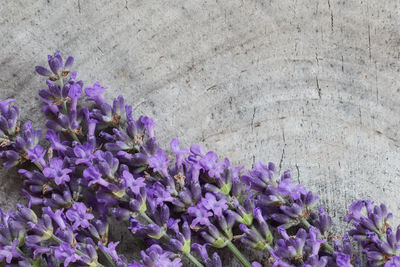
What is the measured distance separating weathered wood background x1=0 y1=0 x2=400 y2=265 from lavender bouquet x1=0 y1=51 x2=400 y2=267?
92mm

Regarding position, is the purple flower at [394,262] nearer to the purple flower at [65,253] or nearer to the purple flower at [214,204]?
the purple flower at [214,204]

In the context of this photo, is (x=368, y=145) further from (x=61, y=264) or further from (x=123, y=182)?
(x=61, y=264)

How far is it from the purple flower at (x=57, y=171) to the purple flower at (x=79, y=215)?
2.9 inches

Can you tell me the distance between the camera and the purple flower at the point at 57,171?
5.12 feet

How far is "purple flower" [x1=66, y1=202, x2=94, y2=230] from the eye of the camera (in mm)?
1536

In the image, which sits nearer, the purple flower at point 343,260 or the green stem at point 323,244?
the purple flower at point 343,260

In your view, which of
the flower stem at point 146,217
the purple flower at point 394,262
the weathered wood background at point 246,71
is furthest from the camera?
the weathered wood background at point 246,71

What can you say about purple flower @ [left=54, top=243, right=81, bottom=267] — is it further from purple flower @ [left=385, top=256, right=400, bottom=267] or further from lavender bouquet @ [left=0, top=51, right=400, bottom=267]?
purple flower @ [left=385, top=256, right=400, bottom=267]

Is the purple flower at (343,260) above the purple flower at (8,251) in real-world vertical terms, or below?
below

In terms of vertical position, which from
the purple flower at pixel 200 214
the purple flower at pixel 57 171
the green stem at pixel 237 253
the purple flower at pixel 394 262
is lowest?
the purple flower at pixel 394 262

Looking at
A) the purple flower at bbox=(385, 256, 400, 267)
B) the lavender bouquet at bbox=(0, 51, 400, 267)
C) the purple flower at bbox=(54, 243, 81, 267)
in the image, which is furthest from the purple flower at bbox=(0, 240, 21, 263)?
the purple flower at bbox=(385, 256, 400, 267)

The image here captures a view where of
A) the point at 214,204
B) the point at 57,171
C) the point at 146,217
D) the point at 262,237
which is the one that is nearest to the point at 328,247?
the point at 262,237

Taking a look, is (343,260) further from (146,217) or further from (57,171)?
(57,171)

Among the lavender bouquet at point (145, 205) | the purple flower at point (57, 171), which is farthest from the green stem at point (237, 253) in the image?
the purple flower at point (57, 171)
